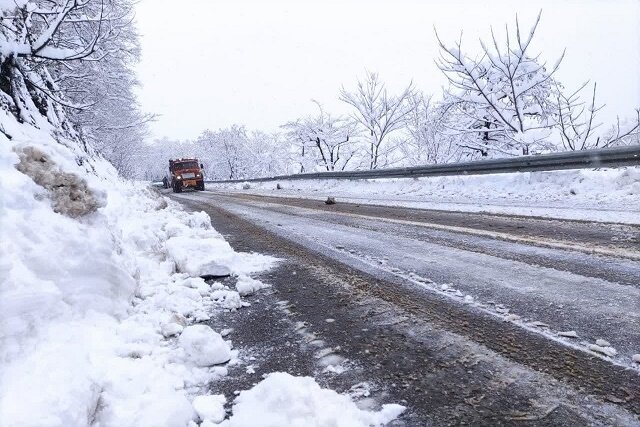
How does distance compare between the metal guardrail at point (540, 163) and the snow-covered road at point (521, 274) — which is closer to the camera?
the snow-covered road at point (521, 274)

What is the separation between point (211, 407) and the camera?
1.74 meters

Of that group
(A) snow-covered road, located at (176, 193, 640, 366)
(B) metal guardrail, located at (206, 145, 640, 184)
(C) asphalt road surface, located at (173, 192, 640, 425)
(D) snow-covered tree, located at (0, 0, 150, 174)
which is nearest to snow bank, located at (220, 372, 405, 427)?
(C) asphalt road surface, located at (173, 192, 640, 425)

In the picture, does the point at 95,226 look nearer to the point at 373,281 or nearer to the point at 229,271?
the point at 229,271

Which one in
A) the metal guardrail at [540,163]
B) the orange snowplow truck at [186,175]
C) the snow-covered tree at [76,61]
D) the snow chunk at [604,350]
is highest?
the snow-covered tree at [76,61]

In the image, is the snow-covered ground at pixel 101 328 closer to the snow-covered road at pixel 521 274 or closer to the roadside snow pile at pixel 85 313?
the roadside snow pile at pixel 85 313

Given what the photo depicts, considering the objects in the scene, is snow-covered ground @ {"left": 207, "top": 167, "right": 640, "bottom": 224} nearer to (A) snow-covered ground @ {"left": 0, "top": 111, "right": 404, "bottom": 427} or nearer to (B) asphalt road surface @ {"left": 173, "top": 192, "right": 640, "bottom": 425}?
(B) asphalt road surface @ {"left": 173, "top": 192, "right": 640, "bottom": 425}

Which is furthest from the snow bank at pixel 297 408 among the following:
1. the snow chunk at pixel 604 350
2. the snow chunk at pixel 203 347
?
the snow chunk at pixel 604 350

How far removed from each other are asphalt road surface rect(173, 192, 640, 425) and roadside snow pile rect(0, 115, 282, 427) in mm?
352

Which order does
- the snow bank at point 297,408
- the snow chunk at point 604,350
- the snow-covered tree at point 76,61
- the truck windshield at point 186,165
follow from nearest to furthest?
the snow bank at point 297,408 → the snow chunk at point 604,350 → the snow-covered tree at point 76,61 → the truck windshield at point 186,165

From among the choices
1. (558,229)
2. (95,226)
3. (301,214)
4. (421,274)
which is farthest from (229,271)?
(301,214)

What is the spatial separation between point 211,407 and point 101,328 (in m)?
1.10

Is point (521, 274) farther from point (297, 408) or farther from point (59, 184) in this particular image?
point (59, 184)

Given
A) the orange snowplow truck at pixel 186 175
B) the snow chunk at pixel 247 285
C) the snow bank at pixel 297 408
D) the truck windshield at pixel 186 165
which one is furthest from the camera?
the truck windshield at pixel 186 165

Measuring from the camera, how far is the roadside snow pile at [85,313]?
5.40ft
